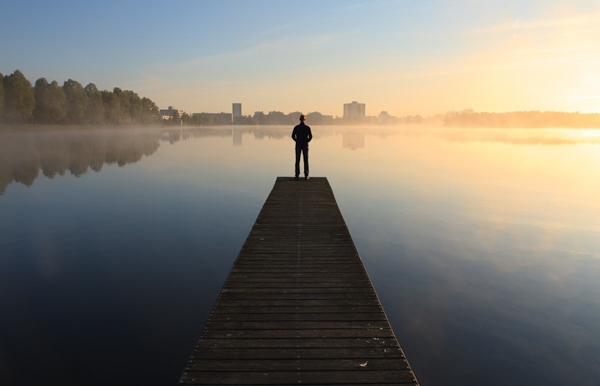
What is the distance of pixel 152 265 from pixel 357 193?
14226mm

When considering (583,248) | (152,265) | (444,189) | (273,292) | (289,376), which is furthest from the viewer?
(444,189)

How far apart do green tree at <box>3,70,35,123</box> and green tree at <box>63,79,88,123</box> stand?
59.8ft

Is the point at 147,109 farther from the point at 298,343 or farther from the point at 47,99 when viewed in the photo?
the point at 298,343

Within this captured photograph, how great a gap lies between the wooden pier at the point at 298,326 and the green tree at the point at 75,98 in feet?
375

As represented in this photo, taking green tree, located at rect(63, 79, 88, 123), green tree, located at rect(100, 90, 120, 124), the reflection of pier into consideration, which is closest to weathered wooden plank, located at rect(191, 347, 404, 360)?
the reflection of pier

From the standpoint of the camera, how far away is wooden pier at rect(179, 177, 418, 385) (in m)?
4.64

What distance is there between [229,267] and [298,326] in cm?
624

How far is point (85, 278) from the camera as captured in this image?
409 inches

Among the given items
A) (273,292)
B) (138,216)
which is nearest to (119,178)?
(138,216)

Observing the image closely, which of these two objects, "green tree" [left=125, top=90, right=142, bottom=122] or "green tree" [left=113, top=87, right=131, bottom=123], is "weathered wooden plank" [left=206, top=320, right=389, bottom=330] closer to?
"green tree" [left=113, top=87, right=131, bottom=123]

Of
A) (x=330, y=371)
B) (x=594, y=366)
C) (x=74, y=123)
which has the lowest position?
(x=594, y=366)

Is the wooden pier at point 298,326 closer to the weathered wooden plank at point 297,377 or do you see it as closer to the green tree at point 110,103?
the weathered wooden plank at point 297,377

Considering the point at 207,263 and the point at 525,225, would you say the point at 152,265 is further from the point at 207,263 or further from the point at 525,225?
the point at 525,225

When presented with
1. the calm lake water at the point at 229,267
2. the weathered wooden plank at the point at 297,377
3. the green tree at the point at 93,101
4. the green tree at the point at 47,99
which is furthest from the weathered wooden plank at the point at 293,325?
the green tree at the point at 93,101
